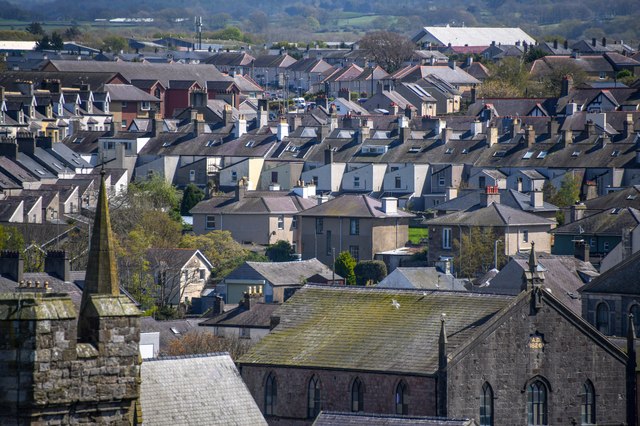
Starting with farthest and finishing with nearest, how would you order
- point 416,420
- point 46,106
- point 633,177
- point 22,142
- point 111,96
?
point 111,96 → point 46,106 → point 22,142 → point 633,177 → point 416,420

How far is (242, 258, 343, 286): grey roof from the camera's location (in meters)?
77.9

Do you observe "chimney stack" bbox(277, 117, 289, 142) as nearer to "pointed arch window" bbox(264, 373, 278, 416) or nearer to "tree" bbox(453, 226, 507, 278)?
"tree" bbox(453, 226, 507, 278)

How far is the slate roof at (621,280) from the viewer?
189 feet

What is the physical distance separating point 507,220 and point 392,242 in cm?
892

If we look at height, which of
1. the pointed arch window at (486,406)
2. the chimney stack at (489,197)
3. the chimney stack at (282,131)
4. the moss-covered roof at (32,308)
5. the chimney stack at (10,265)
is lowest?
the chimney stack at (282,131)

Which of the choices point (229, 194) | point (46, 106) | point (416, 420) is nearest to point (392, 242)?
point (229, 194)

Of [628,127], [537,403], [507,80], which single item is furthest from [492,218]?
[507,80]

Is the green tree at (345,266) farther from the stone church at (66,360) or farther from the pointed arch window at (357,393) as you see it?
the stone church at (66,360)

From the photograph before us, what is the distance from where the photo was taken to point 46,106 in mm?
137625

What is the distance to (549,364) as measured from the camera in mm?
46312

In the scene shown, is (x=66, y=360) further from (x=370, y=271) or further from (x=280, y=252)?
(x=280, y=252)

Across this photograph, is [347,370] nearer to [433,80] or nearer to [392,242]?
[392,242]

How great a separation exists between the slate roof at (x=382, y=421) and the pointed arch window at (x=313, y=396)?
37.9 ft

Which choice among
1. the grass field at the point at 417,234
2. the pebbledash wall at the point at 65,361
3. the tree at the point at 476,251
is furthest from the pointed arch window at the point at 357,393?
the grass field at the point at 417,234
